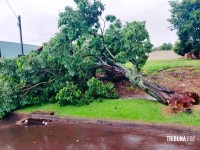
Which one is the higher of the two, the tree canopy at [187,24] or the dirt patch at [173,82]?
the tree canopy at [187,24]

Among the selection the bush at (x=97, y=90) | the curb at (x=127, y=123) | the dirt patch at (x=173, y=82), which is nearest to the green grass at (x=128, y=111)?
the curb at (x=127, y=123)

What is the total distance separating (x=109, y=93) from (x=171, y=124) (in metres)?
4.43

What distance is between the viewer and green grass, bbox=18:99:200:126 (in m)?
8.98

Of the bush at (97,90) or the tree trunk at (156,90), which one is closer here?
the tree trunk at (156,90)

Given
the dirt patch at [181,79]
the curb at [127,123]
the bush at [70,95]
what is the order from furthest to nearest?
the dirt patch at [181,79] → the bush at [70,95] → the curb at [127,123]

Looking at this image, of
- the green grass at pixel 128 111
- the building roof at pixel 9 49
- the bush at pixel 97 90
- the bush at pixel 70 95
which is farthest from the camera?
the building roof at pixel 9 49

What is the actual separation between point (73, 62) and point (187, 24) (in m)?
14.0

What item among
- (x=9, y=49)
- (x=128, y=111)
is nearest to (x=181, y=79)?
(x=128, y=111)

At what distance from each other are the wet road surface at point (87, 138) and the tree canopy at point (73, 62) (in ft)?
8.15

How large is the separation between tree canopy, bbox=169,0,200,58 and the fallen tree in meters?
10.6

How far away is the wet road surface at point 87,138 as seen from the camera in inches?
289

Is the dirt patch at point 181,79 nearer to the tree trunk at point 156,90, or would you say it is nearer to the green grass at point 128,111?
the tree trunk at point 156,90

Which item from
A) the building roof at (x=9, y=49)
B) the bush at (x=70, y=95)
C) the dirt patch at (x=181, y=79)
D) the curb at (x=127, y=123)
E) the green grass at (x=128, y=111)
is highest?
the building roof at (x=9, y=49)

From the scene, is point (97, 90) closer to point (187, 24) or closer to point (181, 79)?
point (181, 79)
